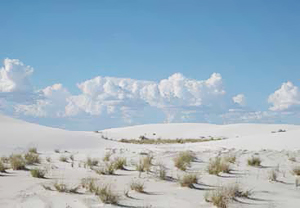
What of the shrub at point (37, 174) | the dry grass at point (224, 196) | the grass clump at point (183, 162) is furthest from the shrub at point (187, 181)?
the shrub at point (37, 174)

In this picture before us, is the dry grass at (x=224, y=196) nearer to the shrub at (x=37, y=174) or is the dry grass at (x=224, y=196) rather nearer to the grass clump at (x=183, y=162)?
the grass clump at (x=183, y=162)

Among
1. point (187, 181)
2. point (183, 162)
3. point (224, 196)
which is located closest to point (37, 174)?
point (187, 181)

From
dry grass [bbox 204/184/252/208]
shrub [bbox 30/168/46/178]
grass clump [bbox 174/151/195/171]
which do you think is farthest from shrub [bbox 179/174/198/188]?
shrub [bbox 30/168/46/178]

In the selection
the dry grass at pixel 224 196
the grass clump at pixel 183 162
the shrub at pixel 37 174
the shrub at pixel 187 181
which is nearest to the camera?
the dry grass at pixel 224 196

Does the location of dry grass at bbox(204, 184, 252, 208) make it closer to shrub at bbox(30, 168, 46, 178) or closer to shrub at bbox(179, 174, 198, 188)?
shrub at bbox(179, 174, 198, 188)

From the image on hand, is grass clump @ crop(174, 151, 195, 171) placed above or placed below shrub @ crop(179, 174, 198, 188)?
above

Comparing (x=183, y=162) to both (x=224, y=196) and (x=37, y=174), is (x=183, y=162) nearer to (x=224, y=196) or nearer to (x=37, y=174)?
(x=37, y=174)

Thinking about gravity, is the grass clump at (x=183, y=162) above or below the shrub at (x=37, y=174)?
above

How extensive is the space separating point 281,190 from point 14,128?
771 inches

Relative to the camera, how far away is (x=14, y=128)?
22625 mm

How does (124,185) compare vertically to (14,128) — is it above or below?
below

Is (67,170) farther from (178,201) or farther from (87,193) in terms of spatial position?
(178,201)

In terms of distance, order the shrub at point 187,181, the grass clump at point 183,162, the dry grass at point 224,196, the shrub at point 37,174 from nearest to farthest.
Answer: the dry grass at point 224,196 → the shrub at point 187,181 → the shrub at point 37,174 → the grass clump at point 183,162

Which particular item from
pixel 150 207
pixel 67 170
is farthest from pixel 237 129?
pixel 150 207
